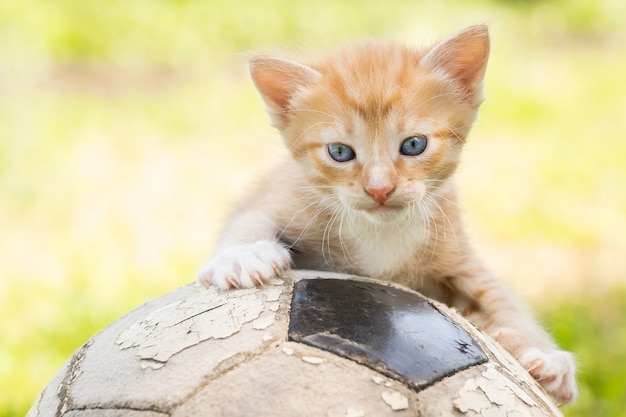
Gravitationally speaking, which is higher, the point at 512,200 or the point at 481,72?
the point at 481,72

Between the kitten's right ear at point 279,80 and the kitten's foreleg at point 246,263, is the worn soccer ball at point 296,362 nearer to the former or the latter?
the kitten's foreleg at point 246,263

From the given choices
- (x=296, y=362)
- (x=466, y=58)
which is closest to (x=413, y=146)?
(x=466, y=58)

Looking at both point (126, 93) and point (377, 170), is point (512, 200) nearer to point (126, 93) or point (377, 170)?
point (377, 170)

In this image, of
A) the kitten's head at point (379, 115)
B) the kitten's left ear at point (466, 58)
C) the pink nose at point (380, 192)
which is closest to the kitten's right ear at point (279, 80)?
the kitten's head at point (379, 115)

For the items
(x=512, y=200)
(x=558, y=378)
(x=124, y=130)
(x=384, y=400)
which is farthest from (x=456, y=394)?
(x=124, y=130)

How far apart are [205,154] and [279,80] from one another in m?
3.39

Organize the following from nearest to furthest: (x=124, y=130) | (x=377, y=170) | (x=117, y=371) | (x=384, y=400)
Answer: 1. (x=384, y=400)
2. (x=117, y=371)
3. (x=377, y=170)
4. (x=124, y=130)

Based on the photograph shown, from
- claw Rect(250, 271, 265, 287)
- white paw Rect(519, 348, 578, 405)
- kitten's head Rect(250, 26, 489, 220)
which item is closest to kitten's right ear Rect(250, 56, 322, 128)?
A: kitten's head Rect(250, 26, 489, 220)

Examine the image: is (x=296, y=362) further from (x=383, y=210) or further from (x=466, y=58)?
(x=466, y=58)

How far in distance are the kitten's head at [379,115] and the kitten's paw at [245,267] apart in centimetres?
31

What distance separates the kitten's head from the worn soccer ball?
0.38 m

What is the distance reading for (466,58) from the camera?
2.83m

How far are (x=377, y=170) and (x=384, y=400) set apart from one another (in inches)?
34.1

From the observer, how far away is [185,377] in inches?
75.2
